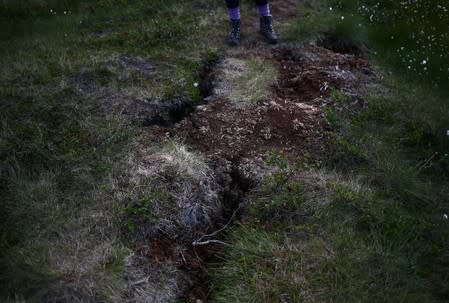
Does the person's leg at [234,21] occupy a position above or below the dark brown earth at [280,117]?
above

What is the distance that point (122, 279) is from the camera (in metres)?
2.55

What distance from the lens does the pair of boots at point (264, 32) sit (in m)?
5.19

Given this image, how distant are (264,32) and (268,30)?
0.25 feet

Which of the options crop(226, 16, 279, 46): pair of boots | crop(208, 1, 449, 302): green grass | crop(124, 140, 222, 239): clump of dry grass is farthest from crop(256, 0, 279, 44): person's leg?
crop(124, 140, 222, 239): clump of dry grass

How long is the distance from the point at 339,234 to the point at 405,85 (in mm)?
2432

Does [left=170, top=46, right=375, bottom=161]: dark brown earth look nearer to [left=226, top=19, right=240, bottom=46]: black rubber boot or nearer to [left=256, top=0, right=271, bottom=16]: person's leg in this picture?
[left=226, top=19, right=240, bottom=46]: black rubber boot

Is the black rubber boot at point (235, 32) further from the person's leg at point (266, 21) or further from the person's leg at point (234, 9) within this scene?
the person's leg at point (266, 21)

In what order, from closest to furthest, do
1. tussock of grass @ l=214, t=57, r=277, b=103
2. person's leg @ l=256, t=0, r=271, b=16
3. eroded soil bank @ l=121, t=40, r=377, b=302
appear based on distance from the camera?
eroded soil bank @ l=121, t=40, r=377, b=302, tussock of grass @ l=214, t=57, r=277, b=103, person's leg @ l=256, t=0, r=271, b=16

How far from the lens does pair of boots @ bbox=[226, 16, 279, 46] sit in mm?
5191

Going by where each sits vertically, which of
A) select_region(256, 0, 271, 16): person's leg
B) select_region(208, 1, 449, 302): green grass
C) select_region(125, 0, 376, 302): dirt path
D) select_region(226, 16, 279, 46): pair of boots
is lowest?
select_region(208, 1, 449, 302): green grass

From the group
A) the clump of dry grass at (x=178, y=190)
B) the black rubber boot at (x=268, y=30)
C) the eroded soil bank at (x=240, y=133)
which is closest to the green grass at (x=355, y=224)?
the eroded soil bank at (x=240, y=133)

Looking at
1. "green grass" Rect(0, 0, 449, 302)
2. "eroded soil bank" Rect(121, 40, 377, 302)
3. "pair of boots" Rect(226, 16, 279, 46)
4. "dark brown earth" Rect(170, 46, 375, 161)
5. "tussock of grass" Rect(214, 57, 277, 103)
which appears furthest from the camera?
"pair of boots" Rect(226, 16, 279, 46)

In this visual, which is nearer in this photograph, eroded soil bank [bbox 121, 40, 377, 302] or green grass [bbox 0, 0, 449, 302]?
green grass [bbox 0, 0, 449, 302]

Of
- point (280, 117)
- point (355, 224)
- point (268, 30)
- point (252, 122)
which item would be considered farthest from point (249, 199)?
point (268, 30)
